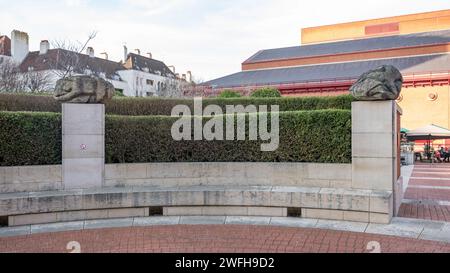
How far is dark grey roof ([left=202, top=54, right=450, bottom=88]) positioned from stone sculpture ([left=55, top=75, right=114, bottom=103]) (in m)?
26.8

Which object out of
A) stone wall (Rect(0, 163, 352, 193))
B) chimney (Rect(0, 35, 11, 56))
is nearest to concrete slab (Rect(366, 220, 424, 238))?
stone wall (Rect(0, 163, 352, 193))

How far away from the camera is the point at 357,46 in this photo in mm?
37656

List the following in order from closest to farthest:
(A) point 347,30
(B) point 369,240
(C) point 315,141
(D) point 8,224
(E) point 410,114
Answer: (B) point 369,240 → (D) point 8,224 → (C) point 315,141 → (E) point 410,114 → (A) point 347,30

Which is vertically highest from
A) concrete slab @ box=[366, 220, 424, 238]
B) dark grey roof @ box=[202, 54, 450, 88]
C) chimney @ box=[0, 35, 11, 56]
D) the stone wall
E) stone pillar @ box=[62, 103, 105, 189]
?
chimney @ box=[0, 35, 11, 56]

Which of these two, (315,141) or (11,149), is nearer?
(11,149)

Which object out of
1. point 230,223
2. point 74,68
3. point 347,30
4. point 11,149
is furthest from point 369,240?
point 347,30

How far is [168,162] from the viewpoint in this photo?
8.25 metres

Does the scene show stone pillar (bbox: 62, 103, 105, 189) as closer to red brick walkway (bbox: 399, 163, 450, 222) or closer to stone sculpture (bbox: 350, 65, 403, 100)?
stone sculpture (bbox: 350, 65, 403, 100)

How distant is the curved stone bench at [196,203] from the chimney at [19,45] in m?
37.7

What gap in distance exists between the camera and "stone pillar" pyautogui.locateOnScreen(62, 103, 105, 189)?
296 inches

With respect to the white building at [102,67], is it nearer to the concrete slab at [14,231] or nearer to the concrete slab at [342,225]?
the concrete slab at [14,231]
